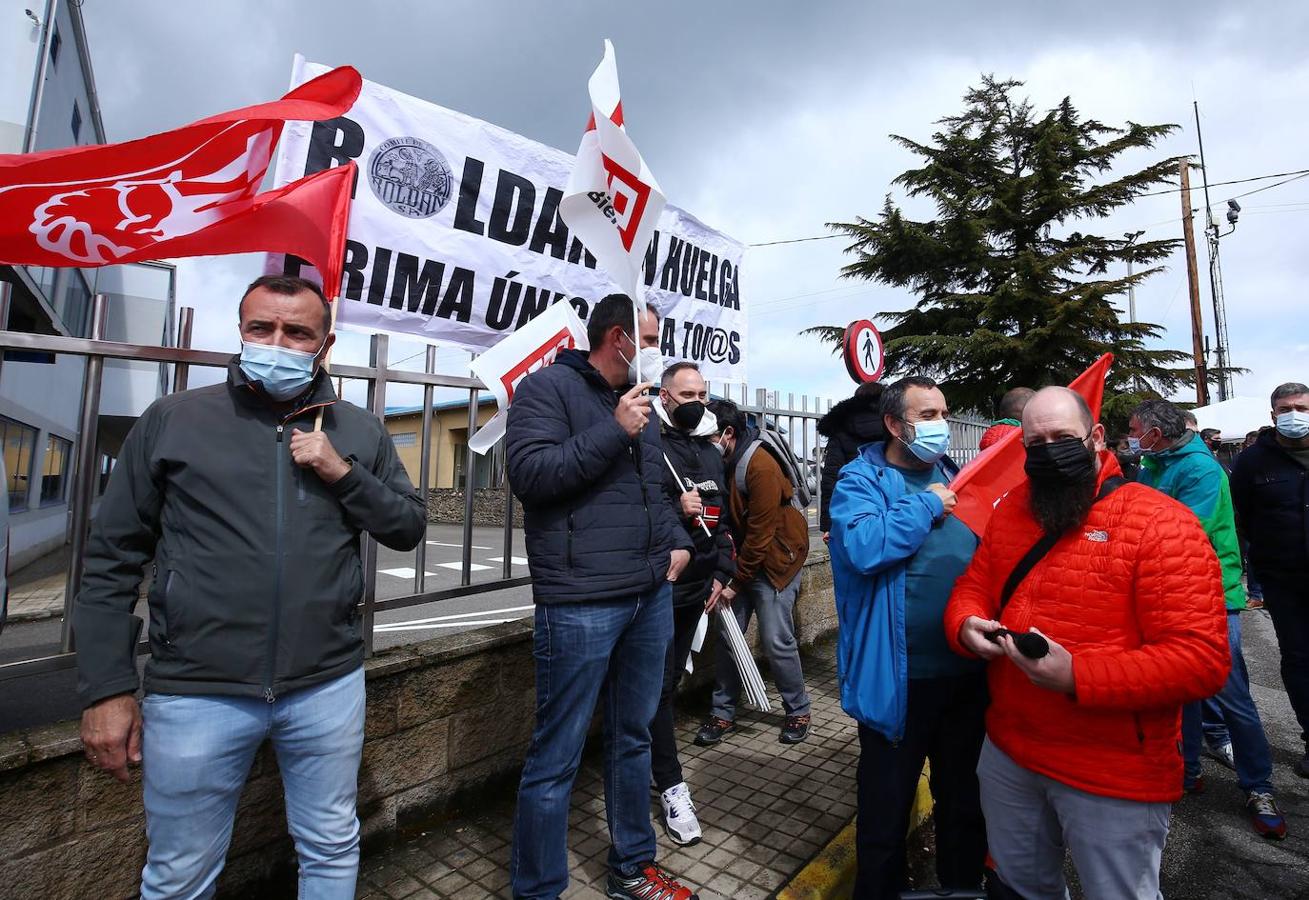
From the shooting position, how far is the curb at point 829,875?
259 cm

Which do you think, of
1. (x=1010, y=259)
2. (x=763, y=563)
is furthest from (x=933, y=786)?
(x=1010, y=259)

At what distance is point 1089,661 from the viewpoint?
167 centimetres

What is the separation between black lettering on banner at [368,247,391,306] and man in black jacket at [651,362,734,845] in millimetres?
1342

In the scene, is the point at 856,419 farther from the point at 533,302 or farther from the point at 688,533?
the point at 533,302

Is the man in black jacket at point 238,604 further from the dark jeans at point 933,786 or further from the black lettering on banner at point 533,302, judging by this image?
the black lettering on banner at point 533,302

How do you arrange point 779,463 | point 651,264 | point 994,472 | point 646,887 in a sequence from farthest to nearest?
point 651,264 < point 779,463 < point 994,472 < point 646,887

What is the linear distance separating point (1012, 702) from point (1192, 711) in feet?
8.05

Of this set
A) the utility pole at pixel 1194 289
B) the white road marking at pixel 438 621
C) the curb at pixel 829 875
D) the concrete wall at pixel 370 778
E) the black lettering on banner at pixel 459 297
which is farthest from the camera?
the utility pole at pixel 1194 289

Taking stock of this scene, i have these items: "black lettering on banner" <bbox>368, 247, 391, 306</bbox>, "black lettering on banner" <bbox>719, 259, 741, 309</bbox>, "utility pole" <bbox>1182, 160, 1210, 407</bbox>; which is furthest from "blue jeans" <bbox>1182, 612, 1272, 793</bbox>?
"utility pole" <bbox>1182, 160, 1210, 407</bbox>

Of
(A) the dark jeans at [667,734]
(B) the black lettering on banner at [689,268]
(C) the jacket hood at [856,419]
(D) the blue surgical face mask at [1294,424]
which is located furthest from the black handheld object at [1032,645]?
(B) the black lettering on banner at [689,268]

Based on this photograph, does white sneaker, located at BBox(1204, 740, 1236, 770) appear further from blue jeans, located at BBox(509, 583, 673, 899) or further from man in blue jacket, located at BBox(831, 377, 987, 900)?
blue jeans, located at BBox(509, 583, 673, 899)

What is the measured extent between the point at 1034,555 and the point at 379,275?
2.77 metres

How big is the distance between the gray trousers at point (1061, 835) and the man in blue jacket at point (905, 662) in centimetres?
30

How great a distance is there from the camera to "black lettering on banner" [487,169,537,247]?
139 inches
